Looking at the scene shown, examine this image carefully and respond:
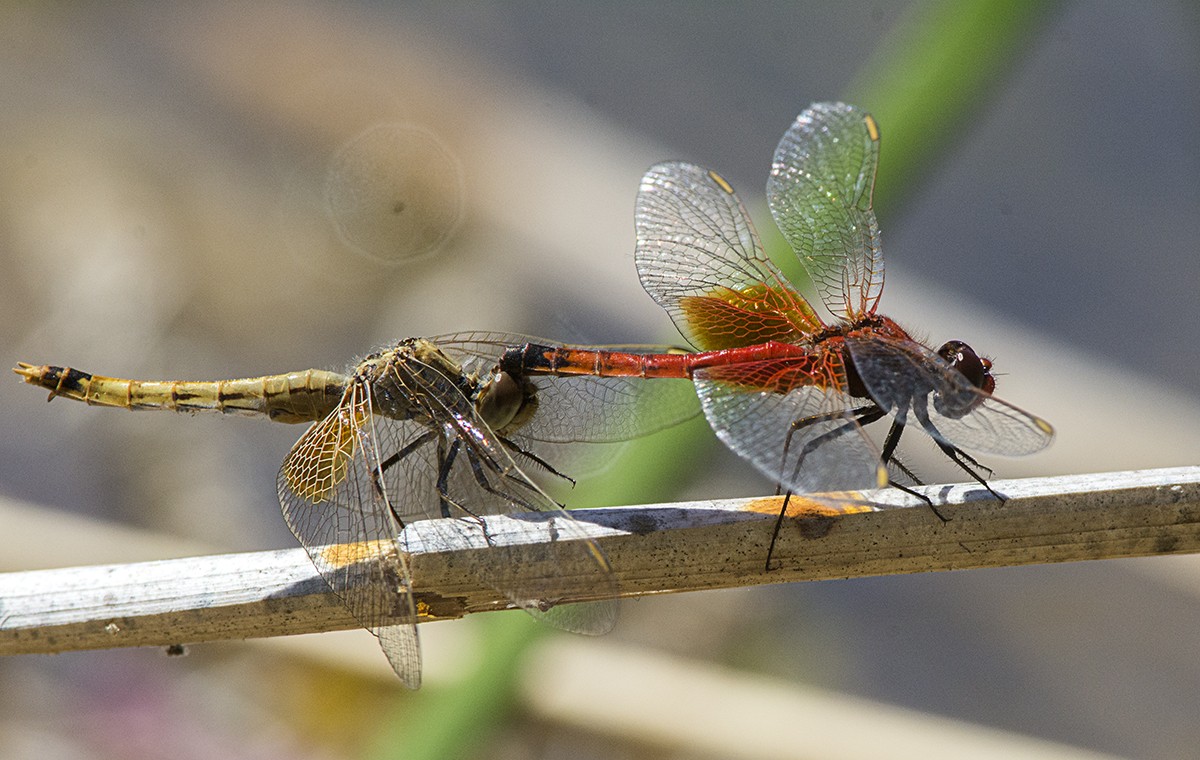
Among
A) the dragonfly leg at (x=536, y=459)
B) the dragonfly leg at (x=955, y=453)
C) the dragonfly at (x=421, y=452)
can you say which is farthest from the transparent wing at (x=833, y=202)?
the dragonfly leg at (x=536, y=459)

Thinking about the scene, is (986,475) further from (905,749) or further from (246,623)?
(246,623)

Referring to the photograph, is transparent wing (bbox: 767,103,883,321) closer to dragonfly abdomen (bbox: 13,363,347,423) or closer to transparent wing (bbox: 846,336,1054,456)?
transparent wing (bbox: 846,336,1054,456)

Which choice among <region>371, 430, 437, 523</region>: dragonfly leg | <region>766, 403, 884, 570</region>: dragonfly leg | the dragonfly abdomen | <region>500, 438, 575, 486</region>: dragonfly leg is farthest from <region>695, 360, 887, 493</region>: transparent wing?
the dragonfly abdomen

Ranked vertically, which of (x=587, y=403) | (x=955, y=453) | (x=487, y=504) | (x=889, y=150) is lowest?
(x=487, y=504)

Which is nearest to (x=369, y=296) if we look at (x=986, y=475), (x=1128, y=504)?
(x=986, y=475)

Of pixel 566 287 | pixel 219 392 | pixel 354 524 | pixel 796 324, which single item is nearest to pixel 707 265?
pixel 796 324

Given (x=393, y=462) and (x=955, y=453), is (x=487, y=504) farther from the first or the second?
(x=955, y=453)

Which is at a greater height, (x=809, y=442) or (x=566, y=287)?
(x=809, y=442)
